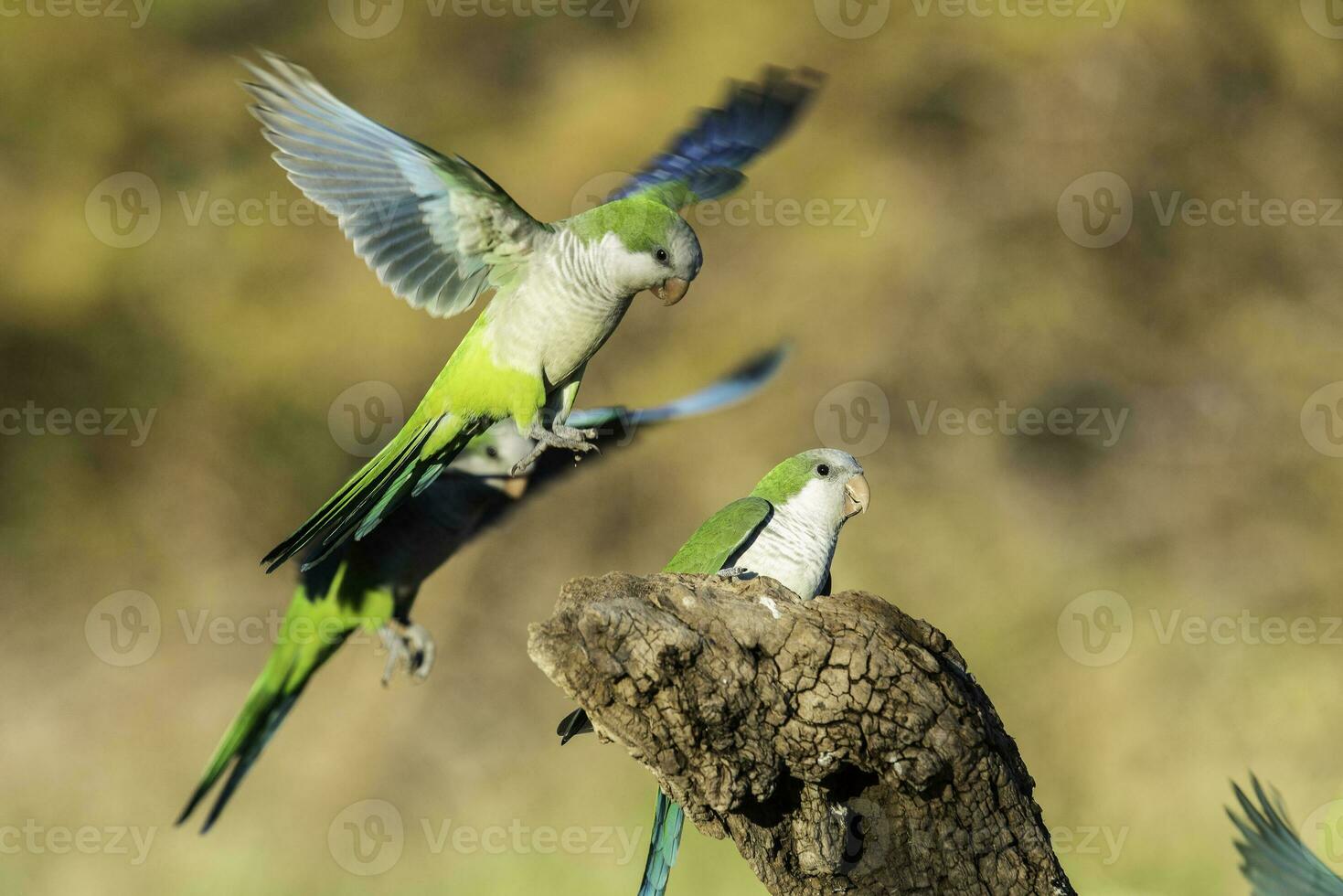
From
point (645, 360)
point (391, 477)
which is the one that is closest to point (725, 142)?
point (391, 477)

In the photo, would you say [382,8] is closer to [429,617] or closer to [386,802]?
[429,617]

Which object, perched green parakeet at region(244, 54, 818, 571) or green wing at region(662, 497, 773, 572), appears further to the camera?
green wing at region(662, 497, 773, 572)

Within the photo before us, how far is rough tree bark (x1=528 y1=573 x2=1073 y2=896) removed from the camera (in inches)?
112

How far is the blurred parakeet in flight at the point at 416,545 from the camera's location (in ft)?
16.1

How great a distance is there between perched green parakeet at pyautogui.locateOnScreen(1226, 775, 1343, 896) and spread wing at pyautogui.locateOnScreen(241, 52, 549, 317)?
2871 mm

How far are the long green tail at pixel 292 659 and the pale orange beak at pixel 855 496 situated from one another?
2043mm

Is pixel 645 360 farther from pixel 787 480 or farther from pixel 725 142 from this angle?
pixel 787 480

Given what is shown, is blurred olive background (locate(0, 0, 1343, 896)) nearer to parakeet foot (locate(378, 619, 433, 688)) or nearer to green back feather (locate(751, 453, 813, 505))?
parakeet foot (locate(378, 619, 433, 688))

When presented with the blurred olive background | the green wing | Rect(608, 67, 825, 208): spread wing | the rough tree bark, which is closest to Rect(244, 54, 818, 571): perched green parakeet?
the green wing

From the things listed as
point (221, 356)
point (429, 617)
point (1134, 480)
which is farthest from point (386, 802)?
point (1134, 480)

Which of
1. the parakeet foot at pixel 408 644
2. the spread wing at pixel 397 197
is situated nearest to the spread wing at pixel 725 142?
the spread wing at pixel 397 197

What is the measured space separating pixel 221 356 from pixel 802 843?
750 cm

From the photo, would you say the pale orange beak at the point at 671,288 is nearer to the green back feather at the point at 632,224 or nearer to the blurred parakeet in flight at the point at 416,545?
the green back feather at the point at 632,224

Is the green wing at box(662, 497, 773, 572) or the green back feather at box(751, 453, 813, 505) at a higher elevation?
the green back feather at box(751, 453, 813, 505)
